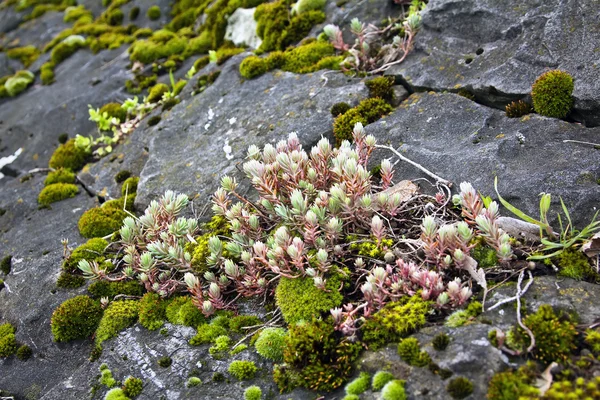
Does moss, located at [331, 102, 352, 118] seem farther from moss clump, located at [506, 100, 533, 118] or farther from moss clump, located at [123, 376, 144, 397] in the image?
moss clump, located at [123, 376, 144, 397]

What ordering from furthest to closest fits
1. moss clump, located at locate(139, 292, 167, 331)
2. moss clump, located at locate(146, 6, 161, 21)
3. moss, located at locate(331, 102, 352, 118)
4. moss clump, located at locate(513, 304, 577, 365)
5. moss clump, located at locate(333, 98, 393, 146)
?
moss clump, located at locate(146, 6, 161, 21)
moss, located at locate(331, 102, 352, 118)
moss clump, located at locate(333, 98, 393, 146)
moss clump, located at locate(139, 292, 167, 331)
moss clump, located at locate(513, 304, 577, 365)

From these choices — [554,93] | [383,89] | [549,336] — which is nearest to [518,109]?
[554,93]

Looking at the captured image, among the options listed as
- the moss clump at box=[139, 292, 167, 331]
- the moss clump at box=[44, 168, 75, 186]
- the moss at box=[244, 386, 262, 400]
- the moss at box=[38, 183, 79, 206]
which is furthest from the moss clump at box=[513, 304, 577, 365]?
the moss clump at box=[44, 168, 75, 186]

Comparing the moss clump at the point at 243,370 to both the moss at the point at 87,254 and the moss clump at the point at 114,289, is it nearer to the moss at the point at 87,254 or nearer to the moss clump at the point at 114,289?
the moss clump at the point at 114,289

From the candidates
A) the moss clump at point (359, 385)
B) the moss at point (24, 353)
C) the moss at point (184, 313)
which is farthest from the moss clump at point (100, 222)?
the moss clump at point (359, 385)

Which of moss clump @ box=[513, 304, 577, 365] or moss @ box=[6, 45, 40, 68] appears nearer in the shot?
moss clump @ box=[513, 304, 577, 365]

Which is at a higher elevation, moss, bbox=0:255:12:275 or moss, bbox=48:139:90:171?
moss, bbox=48:139:90:171

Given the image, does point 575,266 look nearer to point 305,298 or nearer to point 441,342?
point 441,342

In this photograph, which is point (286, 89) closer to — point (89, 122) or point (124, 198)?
point (124, 198)
